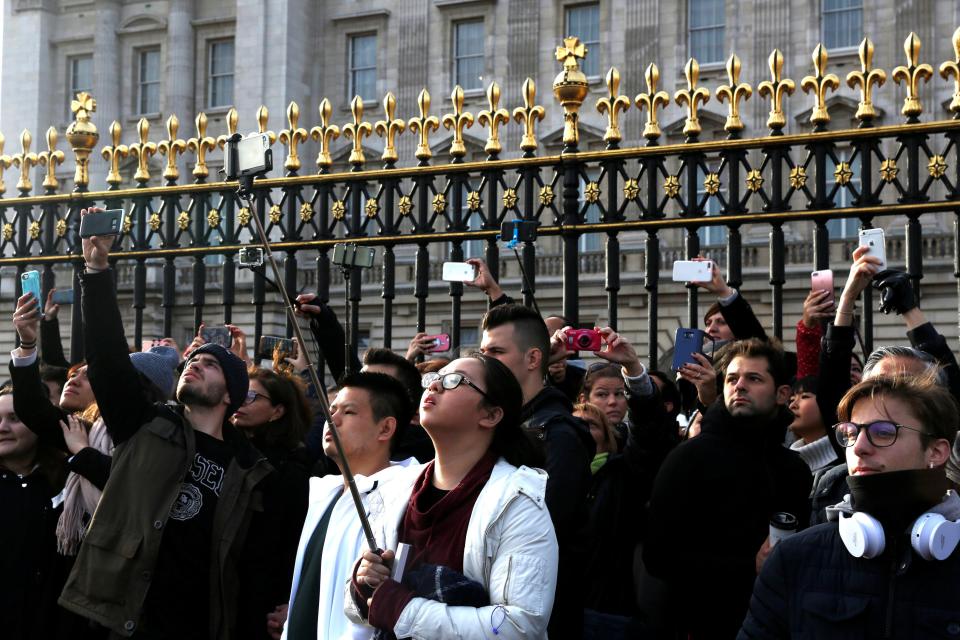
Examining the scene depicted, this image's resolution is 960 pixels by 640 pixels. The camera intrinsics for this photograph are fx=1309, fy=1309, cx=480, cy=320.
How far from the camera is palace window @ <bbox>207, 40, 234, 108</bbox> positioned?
36188mm

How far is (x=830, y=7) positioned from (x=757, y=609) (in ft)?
90.0

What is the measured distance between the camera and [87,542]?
16.8 ft

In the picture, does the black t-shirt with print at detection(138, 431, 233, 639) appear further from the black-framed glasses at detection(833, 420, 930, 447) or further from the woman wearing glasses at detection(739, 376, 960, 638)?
the black-framed glasses at detection(833, 420, 930, 447)

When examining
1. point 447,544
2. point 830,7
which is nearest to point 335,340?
point 447,544

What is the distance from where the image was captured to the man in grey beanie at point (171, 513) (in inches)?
199

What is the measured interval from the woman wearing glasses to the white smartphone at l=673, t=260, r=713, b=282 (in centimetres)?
297

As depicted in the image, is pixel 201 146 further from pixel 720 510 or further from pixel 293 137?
pixel 720 510

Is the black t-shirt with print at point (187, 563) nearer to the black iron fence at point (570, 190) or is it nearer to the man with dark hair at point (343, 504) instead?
the man with dark hair at point (343, 504)

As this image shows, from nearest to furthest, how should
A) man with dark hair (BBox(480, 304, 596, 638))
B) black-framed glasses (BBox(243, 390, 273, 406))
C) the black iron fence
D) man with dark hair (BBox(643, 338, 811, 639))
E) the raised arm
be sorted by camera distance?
man with dark hair (BBox(480, 304, 596, 638)), man with dark hair (BBox(643, 338, 811, 639)), the raised arm, black-framed glasses (BBox(243, 390, 273, 406)), the black iron fence

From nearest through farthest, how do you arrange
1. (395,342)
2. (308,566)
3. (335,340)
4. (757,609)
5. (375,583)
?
1. (757,609)
2. (375,583)
3. (308,566)
4. (335,340)
5. (395,342)

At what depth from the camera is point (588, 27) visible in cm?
3216

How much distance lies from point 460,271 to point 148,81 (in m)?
32.1

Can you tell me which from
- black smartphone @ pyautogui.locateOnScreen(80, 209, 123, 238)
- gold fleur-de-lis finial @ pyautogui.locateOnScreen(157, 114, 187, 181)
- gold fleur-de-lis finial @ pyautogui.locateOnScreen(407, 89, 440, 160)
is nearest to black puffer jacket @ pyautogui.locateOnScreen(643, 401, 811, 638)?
black smartphone @ pyautogui.locateOnScreen(80, 209, 123, 238)

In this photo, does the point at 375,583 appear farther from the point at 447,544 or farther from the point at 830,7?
the point at 830,7
